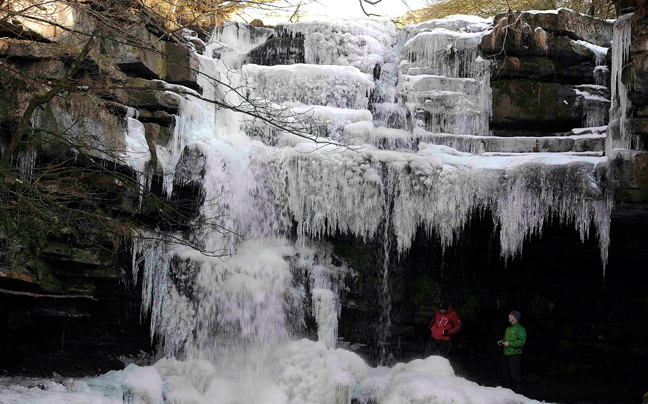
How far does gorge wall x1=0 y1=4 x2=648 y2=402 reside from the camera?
28.7 ft

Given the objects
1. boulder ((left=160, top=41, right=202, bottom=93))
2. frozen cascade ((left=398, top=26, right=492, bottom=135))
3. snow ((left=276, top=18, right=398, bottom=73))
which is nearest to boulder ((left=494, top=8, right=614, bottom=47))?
frozen cascade ((left=398, top=26, right=492, bottom=135))

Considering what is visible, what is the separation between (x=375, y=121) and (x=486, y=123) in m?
1.98

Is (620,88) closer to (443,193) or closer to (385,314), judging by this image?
(443,193)

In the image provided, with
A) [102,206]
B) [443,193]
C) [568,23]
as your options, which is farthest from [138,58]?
[568,23]

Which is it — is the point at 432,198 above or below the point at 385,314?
above

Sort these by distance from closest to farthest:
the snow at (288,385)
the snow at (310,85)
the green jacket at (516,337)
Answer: the snow at (288,385) < the green jacket at (516,337) < the snow at (310,85)

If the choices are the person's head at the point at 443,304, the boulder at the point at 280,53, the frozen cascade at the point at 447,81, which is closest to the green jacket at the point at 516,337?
the person's head at the point at 443,304

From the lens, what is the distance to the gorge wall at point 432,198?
28.7 ft

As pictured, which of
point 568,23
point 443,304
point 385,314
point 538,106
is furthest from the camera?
point 568,23

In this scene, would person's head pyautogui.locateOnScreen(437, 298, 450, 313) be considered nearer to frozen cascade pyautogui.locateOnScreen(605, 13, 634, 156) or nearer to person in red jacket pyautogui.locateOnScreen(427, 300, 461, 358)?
person in red jacket pyautogui.locateOnScreen(427, 300, 461, 358)

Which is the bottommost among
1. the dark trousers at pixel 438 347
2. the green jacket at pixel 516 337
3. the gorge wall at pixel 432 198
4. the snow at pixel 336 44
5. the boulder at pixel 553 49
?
the dark trousers at pixel 438 347

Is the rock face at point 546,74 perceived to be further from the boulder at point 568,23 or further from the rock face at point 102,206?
the rock face at point 102,206

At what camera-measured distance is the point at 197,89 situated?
1070 centimetres

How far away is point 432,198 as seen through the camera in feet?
31.5
